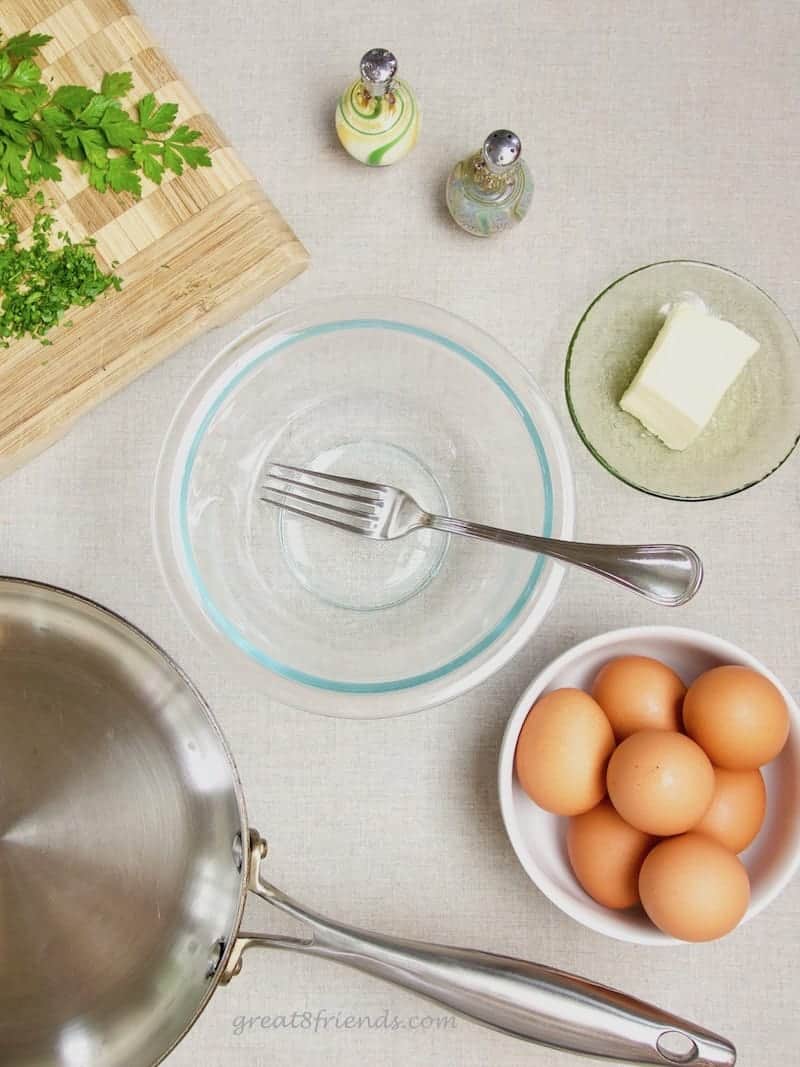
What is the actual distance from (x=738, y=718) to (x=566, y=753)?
0.45ft

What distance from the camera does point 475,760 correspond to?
907mm

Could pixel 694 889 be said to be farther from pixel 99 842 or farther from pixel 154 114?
pixel 154 114

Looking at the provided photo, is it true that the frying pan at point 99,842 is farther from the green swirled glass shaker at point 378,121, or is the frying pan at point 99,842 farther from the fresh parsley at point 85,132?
the green swirled glass shaker at point 378,121

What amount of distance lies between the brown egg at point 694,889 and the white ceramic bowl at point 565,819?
0.05m

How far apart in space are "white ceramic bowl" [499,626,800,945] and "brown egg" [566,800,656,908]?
0.8 inches

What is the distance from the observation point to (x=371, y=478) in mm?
958

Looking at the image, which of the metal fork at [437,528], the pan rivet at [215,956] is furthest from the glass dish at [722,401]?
the pan rivet at [215,956]

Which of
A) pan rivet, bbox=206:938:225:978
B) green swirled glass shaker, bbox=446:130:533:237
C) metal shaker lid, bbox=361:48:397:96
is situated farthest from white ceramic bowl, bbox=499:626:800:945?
metal shaker lid, bbox=361:48:397:96

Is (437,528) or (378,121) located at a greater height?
(378,121)

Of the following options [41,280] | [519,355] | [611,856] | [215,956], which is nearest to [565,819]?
[611,856]

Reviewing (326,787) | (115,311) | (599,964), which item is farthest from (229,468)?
(599,964)

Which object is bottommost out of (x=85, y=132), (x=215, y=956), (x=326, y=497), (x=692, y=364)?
(x=215, y=956)

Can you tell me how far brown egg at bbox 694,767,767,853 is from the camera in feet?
2.64

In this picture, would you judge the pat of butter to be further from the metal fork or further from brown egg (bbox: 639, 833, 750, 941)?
brown egg (bbox: 639, 833, 750, 941)
